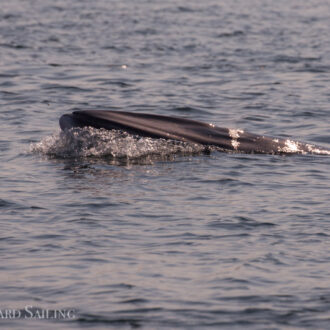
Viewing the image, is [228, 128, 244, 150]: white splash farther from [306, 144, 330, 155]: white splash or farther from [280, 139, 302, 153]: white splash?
[306, 144, 330, 155]: white splash

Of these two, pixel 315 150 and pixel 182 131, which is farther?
pixel 315 150

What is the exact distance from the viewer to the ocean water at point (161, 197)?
8055 mm

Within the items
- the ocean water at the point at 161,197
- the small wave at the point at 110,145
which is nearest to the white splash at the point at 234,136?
the ocean water at the point at 161,197

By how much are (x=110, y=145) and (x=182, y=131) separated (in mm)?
1162

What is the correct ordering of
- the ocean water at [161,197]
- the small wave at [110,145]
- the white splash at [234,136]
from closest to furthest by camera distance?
the ocean water at [161,197] → the small wave at [110,145] → the white splash at [234,136]

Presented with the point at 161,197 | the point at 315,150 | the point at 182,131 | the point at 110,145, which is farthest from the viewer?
the point at 315,150

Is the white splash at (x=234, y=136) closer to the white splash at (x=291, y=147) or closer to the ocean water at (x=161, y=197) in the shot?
the ocean water at (x=161, y=197)

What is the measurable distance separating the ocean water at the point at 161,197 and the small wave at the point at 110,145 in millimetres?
22

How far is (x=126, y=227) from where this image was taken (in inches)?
402

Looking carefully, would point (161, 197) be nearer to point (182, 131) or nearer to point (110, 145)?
point (110, 145)

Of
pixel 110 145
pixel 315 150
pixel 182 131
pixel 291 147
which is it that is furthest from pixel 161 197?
pixel 315 150

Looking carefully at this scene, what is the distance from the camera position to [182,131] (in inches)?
550

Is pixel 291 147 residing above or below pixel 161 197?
above

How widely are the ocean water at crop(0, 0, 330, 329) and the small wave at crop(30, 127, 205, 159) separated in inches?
0.9
